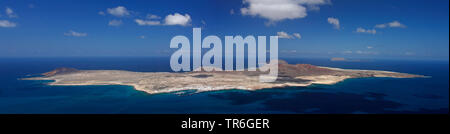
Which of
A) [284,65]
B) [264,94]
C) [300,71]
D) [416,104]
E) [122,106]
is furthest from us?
[284,65]

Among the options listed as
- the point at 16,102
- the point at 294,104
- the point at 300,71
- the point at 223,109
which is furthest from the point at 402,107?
the point at 16,102

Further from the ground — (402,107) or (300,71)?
(300,71)

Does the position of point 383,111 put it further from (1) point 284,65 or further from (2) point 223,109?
(1) point 284,65

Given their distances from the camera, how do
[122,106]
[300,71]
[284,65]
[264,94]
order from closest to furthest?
[122,106]
[264,94]
[300,71]
[284,65]

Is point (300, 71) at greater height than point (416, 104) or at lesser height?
greater

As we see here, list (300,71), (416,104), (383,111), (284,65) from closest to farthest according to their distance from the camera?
(383,111) → (416,104) → (300,71) → (284,65)

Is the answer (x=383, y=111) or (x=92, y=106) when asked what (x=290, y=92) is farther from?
(x=92, y=106)

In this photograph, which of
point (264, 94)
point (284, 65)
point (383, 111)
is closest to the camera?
point (383, 111)

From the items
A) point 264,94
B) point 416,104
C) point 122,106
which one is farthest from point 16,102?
point 416,104

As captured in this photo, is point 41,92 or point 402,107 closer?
point 402,107
